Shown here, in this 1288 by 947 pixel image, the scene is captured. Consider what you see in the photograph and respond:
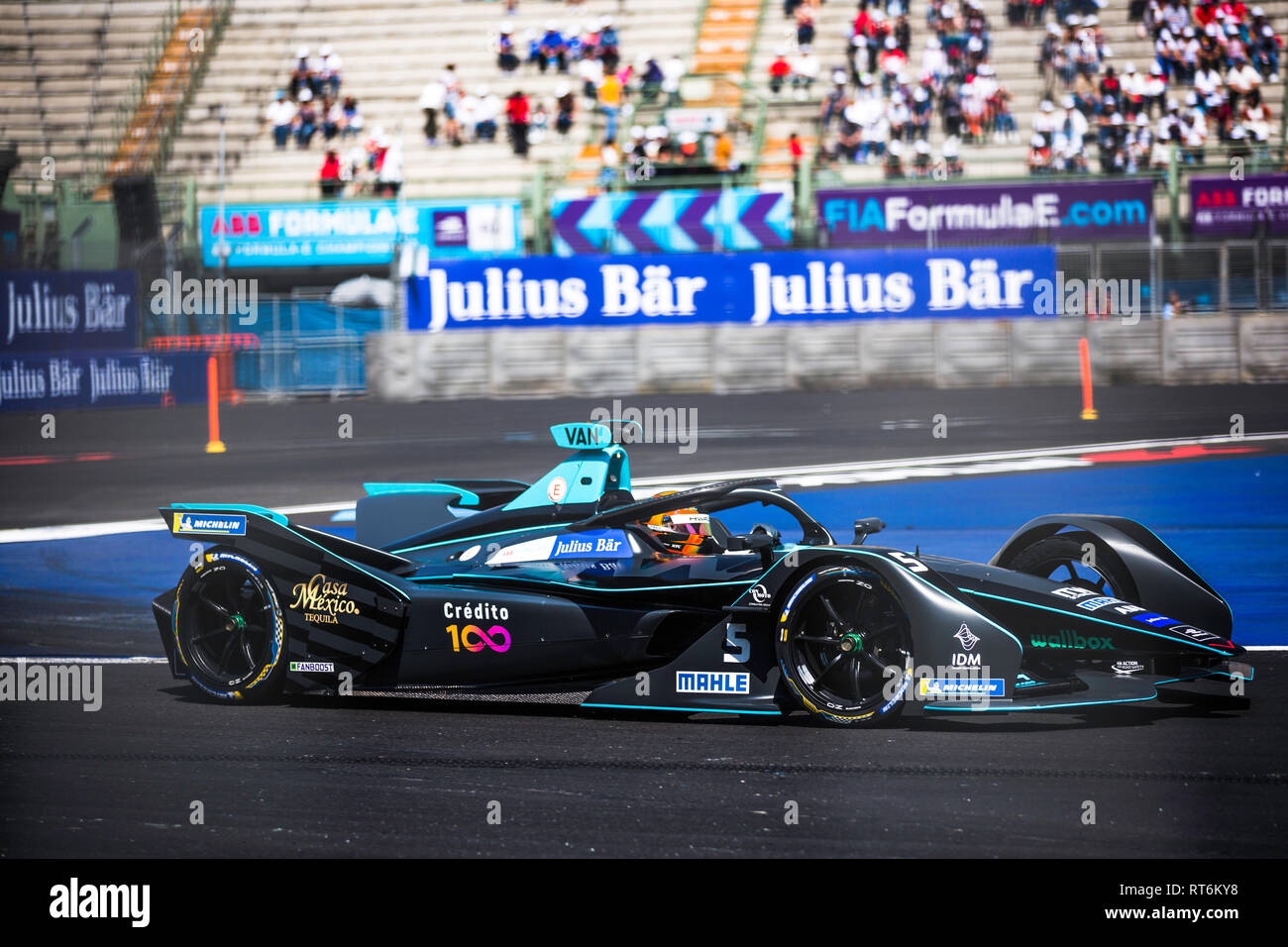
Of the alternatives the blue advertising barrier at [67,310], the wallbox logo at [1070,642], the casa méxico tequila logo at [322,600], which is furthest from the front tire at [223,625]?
the blue advertising barrier at [67,310]

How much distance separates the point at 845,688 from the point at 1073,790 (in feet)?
4.07

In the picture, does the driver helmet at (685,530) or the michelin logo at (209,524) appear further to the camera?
the michelin logo at (209,524)

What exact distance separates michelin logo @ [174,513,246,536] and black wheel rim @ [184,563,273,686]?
0.17m

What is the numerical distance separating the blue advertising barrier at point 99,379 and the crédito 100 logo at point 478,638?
1807 centimetres

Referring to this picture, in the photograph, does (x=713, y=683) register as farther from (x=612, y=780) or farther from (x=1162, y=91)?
(x=1162, y=91)

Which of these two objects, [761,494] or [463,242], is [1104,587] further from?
[463,242]

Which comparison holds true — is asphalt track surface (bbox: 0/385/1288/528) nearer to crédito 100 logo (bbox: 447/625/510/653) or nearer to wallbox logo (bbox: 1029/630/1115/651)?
crédito 100 logo (bbox: 447/625/510/653)

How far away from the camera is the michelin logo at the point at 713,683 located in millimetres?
6727

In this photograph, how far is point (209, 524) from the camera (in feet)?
25.0

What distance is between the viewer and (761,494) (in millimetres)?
7129

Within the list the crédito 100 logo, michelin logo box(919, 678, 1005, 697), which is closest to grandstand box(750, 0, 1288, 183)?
the crédito 100 logo

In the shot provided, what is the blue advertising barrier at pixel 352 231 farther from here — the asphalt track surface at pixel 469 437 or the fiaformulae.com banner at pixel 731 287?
the asphalt track surface at pixel 469 437

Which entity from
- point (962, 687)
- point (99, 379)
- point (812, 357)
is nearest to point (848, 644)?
point (962, 687)

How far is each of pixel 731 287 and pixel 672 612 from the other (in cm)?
1896
